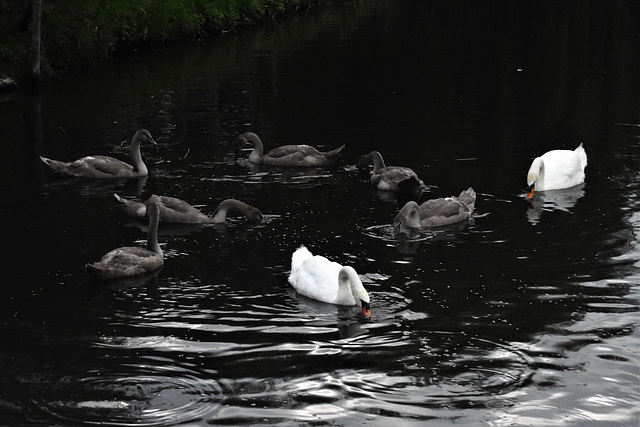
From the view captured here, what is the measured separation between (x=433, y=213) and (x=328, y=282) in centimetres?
459

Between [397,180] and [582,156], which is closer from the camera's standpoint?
[397,180]

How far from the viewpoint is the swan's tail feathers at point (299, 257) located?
16328mm

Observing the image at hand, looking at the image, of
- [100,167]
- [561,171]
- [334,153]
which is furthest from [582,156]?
[100,167]

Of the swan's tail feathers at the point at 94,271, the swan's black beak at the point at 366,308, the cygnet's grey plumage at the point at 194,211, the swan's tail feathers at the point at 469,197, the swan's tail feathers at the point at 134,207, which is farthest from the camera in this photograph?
the swan's tail feathers at the point at 134,207

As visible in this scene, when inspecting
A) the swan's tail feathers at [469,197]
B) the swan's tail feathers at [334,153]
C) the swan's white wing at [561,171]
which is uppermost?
the swan's tail feathers at [334,153]

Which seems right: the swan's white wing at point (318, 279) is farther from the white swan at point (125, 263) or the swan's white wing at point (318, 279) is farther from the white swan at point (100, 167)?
the white swan at point (100, 167)

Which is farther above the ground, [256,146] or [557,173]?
[256,146]

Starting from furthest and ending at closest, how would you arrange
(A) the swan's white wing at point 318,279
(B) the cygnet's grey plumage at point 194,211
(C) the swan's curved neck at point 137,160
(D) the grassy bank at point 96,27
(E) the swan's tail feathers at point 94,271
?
1. (D) the grassy bank at point 96,27
2. (C) the swan's curved neck at point 137,160
3. (B) the cygnet's grey plumage at point 194,211
4. (E) the swan's tail feathers at point 94,271
5. (A) the swan's white wing at point 318,279

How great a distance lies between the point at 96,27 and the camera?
4106 centimetres

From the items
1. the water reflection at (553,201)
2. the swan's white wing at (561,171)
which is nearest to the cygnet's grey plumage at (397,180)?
the water reflection at (553,201)

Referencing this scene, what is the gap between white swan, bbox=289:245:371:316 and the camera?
49.5ft

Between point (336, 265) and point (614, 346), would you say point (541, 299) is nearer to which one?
point (614, 346)

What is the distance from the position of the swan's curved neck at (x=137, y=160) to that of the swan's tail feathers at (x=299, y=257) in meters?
7.88

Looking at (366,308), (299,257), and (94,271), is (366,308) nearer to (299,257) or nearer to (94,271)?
(299,257)
